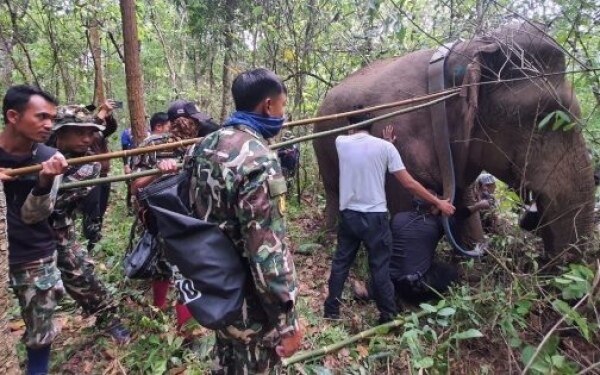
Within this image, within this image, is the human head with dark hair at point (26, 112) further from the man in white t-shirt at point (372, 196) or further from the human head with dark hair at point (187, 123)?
the man in white t-shirt at point (372, 196)

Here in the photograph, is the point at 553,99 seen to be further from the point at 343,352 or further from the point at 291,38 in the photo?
the point at 291,38

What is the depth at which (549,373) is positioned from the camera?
8.83ft

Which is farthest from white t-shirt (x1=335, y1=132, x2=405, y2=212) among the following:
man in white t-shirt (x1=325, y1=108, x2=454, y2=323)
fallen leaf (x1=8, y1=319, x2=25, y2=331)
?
fallen leaf (x1=8, y1=319, x2=25, y2=331)

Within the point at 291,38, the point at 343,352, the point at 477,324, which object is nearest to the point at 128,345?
the point at 343,352

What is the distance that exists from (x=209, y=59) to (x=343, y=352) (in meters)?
8.66

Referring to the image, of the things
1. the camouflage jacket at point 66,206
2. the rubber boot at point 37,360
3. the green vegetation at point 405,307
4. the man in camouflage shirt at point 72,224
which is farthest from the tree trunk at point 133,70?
the rubber boot at point 37,360

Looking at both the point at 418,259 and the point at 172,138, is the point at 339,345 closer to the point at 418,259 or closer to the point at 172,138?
the point at 418,259

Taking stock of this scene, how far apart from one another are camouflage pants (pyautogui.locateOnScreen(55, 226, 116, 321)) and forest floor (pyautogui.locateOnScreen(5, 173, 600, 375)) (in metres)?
0.33

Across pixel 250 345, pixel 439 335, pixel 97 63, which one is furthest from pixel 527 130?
pixel 97 63

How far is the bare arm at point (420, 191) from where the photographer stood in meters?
4.06

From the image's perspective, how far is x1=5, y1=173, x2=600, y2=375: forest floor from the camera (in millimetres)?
3072

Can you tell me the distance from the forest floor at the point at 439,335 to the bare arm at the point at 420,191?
54 cm

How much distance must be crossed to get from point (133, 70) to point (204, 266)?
3.48m

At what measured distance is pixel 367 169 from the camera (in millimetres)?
3998
